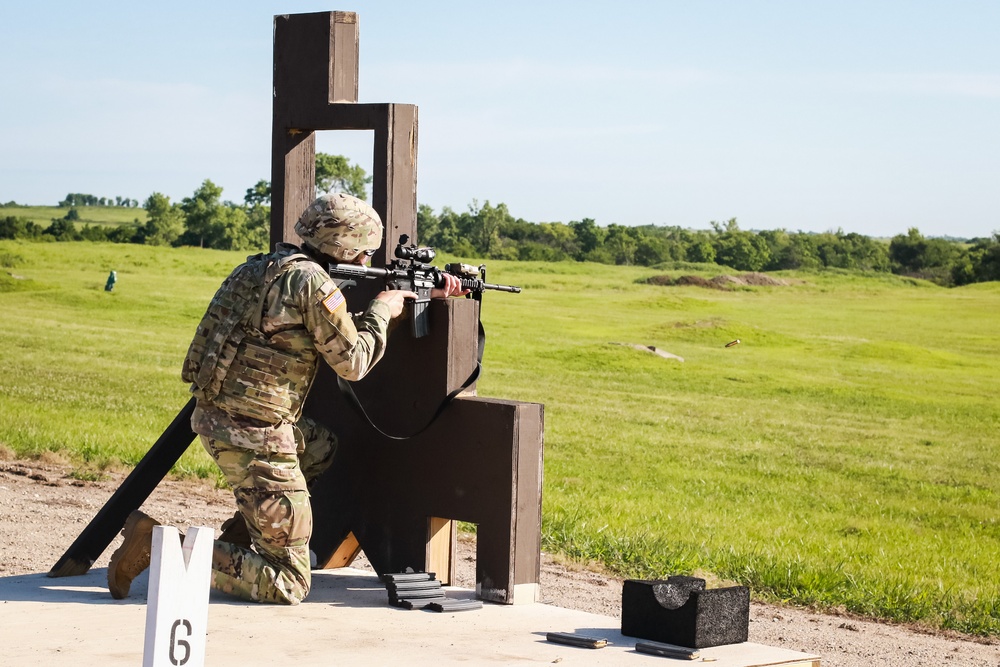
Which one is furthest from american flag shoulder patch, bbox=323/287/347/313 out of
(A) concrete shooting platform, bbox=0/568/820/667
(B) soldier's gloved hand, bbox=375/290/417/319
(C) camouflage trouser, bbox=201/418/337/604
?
(A) concrete shooting platform, bbox=0/568/820/667

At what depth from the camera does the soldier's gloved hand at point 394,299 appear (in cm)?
548

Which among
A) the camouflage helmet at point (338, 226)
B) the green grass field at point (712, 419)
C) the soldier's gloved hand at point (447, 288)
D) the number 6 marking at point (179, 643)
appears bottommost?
the green grass field at point (712, 419)

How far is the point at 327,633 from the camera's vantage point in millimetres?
4895

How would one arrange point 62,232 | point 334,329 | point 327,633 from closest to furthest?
point 327,633 < point 334,329 < point 62,232

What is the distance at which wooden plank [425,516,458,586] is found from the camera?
584cm

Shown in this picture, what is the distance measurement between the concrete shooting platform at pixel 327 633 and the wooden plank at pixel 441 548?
0.22 meters

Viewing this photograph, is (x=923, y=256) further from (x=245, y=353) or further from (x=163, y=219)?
(x=245, y=353)

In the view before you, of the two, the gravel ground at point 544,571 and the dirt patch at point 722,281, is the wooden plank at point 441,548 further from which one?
the dirt patch at point 722,281

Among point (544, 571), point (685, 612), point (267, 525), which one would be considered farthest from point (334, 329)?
point (544, 571)

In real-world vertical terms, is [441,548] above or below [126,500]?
below

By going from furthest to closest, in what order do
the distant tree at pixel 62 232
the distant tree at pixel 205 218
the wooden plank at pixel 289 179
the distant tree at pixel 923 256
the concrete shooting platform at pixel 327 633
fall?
1. the distant tree at pixel 205 218
2. the distant tree at pixel 923 256
3. the distant tree at pixel 62 232
4. the wooden plank at pixel 289 179
5. the concrete shooting platform at pixel 327 633

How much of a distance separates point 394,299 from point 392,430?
0.76 meters

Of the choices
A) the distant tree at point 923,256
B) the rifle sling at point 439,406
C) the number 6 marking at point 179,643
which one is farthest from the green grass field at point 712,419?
the distant tree at point 923,256

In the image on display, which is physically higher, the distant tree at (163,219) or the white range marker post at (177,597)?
the distant tree at (163,219)
